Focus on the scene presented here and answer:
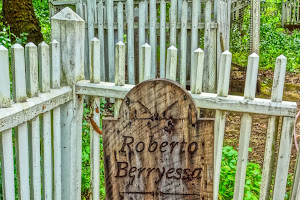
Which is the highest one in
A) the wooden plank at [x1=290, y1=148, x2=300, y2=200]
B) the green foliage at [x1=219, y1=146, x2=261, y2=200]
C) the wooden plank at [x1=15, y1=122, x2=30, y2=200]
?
the wooden plank at [x1=15, y1=122, x2=30, y2=200]

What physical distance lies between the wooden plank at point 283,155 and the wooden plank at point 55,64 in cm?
154

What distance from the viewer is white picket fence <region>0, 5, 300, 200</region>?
214cm

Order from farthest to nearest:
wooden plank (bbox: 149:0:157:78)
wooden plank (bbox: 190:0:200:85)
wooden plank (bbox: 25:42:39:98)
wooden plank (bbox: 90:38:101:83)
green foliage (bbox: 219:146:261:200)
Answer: wooden plank (bbox: 149:0:157:78) < wooden plank (bbox: 190:0:200:85) < green foliage (bbox: 219:146:261:200) < wooden plank (bbox: 90:38:101:83) < wooden plank (bbox: 25:42:39:98)

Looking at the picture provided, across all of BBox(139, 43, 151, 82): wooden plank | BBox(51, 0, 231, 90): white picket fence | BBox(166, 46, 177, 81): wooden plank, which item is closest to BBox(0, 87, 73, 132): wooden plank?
BBox(139, 43, 151, 82): wooden plank

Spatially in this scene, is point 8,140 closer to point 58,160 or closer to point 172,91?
point 58,160

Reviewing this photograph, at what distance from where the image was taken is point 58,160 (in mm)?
2617

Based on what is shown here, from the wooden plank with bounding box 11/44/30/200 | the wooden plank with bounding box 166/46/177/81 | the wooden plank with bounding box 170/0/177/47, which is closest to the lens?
the wooden plank with bounding box 11/44/30/200

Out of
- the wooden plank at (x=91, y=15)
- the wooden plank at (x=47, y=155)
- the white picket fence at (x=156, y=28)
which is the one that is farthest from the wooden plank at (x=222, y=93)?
the wooden plank at (x=91, y=15)

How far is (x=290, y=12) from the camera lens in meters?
15.9

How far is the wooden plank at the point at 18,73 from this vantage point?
211cm

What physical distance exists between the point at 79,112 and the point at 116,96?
352 millimetres

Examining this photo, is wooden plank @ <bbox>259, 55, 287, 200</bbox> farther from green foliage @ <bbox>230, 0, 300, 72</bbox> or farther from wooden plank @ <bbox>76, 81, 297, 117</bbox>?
green foliage @ <bbox>230, 0, 300, 72</bbox>

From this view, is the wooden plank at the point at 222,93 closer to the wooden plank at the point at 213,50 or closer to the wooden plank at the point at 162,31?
the wooden plank at the point at 213,50

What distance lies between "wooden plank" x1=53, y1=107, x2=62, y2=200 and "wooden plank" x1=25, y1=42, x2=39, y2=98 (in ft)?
0.93
